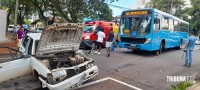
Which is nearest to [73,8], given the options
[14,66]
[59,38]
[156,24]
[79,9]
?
[79,9]

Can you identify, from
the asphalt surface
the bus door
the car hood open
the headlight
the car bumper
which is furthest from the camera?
the bus door

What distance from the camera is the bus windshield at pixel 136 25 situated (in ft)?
49.6

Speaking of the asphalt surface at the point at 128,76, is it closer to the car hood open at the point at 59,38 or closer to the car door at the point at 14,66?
the car door at the point at 14,66

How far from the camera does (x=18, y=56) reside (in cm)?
801

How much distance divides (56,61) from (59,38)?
819 mm

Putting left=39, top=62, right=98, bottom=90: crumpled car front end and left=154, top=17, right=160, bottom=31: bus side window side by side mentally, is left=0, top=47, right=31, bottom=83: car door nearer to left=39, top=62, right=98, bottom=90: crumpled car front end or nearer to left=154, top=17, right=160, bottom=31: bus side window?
left=39, top=62, right=98, bottom=90: crumpled car front end

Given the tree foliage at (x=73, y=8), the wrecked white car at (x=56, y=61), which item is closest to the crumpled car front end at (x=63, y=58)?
the wrecked white car at (x=56, y=61)

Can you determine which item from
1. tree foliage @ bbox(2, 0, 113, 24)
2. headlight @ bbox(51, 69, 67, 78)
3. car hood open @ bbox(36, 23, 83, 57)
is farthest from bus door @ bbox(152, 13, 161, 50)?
tree foliage @ bbox(2, 0, 113, 24)

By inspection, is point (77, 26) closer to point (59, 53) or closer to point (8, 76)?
point (59, 53)

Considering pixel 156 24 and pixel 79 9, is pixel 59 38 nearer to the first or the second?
pixel 156 24

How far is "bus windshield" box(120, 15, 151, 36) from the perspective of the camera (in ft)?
49.6

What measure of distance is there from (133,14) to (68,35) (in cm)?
778

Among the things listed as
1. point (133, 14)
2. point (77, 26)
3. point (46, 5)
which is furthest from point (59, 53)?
point (46, 5)

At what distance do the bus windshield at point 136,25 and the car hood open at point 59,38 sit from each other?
6914 millimetres
